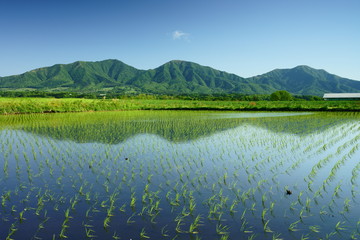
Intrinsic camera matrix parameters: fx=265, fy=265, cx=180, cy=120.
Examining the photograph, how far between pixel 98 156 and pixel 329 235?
9.97 m

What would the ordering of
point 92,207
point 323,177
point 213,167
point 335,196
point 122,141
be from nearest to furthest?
point 92,207, point 335,196, point 323,177, point 213,167, point 122,141

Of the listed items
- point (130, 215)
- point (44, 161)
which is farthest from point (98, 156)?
point (130, 215)

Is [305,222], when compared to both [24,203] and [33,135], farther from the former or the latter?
[33,135]

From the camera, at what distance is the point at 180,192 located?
791cm

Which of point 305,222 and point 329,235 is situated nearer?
point 329,235

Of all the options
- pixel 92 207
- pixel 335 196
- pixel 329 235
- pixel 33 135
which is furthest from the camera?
pixel 33 135

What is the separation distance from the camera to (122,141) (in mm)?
16828

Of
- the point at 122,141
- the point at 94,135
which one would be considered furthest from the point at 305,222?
the point at 94,135

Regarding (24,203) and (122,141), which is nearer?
(24,203)

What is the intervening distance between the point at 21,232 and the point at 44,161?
263 inches

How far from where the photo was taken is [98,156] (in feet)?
41.3

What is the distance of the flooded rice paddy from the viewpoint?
576cm

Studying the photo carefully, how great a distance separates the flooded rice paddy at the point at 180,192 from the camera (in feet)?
18.9

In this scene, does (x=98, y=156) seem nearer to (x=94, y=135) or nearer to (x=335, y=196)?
(x=94, y=135)
